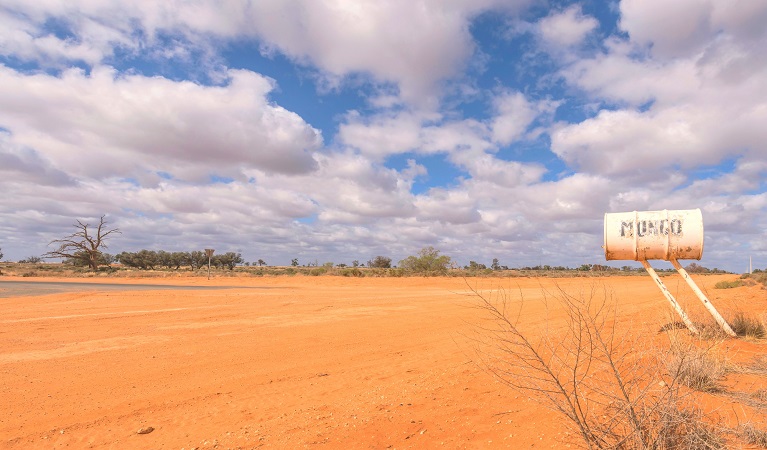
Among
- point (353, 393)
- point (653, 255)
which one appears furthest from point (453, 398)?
point (653, 255)

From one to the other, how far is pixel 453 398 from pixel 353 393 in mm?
1436

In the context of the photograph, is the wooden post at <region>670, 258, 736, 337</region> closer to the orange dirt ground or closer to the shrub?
the orange dirt ground

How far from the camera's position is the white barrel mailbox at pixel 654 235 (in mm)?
8148

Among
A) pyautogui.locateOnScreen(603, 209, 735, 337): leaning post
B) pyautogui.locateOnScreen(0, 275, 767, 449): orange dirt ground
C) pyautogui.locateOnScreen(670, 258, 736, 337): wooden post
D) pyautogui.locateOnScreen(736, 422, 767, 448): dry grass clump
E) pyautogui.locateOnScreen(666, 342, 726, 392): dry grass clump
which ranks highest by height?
pyautogui.locateOnScreen(603, 209, 735, 337): leaning post

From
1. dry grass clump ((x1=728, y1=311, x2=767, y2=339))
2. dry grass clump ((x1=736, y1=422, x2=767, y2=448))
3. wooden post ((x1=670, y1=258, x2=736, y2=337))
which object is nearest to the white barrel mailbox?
wooden post ((x1=670, y1=258, x2=736, y2=337))

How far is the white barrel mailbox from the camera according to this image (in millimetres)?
8148

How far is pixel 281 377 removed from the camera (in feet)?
24.3

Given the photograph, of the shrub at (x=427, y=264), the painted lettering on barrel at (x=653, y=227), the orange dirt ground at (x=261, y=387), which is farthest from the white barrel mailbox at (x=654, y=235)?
the shrub at (x=427, y=264)

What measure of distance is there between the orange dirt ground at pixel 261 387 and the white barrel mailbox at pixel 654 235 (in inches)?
52.2

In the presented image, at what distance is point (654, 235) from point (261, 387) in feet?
24.3

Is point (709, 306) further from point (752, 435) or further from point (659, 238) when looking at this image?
point (752, 435)

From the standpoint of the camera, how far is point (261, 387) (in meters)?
6.86

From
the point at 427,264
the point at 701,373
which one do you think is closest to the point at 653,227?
the point at 701,373

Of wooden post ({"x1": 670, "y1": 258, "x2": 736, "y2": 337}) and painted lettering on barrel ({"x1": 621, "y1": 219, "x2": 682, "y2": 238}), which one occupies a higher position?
painted lettering on barrel ({"x1": 621, "y1": 219, "x2": 682, "y2": 238})
